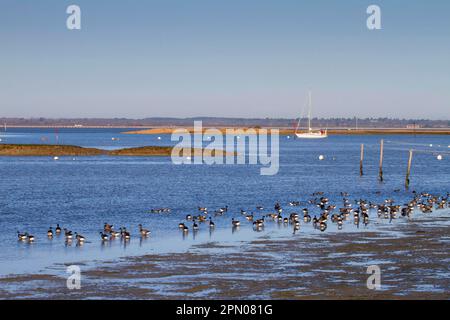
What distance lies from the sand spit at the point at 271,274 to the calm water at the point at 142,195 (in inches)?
107

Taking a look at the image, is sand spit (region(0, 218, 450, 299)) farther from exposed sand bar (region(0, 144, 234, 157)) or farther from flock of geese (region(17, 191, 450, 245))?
exposed sand bar (region(0, 144, 234, 157))

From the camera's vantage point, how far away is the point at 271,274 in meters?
29.6

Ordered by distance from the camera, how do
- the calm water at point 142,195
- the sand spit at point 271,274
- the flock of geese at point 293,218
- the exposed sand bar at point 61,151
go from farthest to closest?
1. the exposed sand bar at point 61,151
2. the flock of geese at point 293,218
3. the calm water at point 142,195
4. the sand spit at point 271,274

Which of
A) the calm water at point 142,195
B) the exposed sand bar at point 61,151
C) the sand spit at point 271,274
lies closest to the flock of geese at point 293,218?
the calm water at point 142,195

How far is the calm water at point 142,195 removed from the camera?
37156 mm

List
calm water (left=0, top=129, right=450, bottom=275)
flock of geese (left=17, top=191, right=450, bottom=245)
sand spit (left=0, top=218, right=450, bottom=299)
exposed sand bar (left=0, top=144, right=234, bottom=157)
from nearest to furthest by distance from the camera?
1. sand spit (left=0, top=218, right=450, bottom=299)
2. calm water (left=0, top=129, right=450, bottom=275)
3. flock of geese (left=17, top=191, right=450, bottom=245)
4. exposed sand bar (left=0, top=144, right=234, bottom=157)

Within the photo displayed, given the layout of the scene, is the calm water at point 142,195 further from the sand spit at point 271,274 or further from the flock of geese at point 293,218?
the sand spit at point 271,274

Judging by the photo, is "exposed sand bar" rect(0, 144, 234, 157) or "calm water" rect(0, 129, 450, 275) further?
"exposed sand bar" rect(0, 144, 234, 157)

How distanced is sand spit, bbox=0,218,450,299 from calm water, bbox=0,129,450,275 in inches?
107

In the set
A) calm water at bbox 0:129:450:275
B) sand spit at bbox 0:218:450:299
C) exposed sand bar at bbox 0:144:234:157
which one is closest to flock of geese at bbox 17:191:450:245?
calm water at bbox 0:129:450:275

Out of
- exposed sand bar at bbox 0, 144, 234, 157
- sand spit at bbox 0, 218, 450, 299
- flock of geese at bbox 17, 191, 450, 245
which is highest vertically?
sand spit at bbox 0, 218, 450, 299

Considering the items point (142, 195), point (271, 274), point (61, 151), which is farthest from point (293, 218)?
point (61, 151)

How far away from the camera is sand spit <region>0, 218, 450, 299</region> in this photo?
85.7 feet
